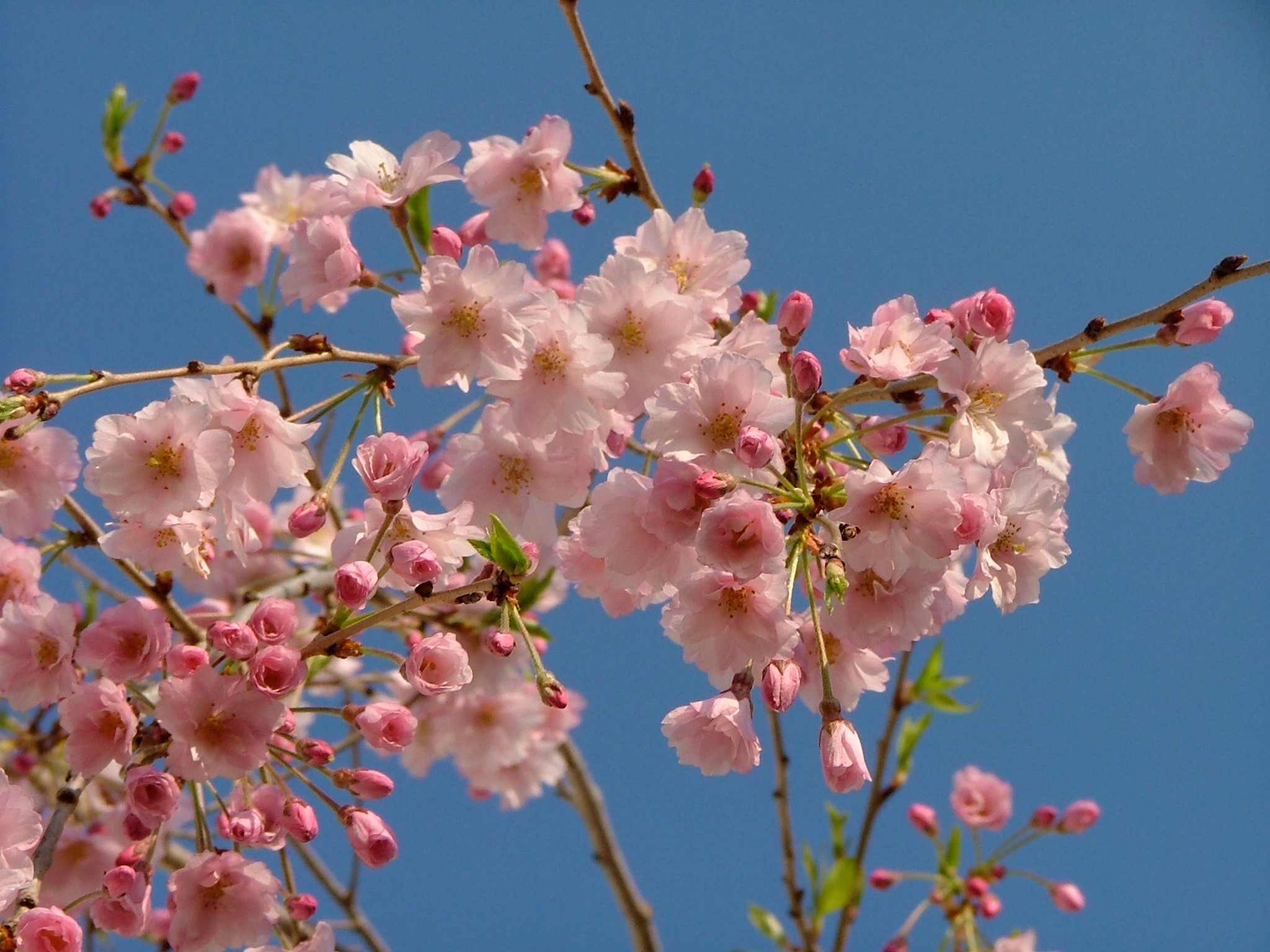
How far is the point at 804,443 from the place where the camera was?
1907mm

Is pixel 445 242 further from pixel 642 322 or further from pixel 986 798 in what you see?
pixel 986 798

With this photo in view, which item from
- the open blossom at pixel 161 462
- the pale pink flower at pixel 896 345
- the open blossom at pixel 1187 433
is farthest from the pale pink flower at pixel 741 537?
the open blossom at pixel 1187 433

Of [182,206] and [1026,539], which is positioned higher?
[182,206]

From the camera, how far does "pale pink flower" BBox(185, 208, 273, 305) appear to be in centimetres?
328

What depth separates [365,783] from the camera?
1.98 metres

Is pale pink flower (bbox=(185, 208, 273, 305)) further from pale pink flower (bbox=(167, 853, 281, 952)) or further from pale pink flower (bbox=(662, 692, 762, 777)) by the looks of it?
pale pink flower (bbox=(662, 692, 762, 777))

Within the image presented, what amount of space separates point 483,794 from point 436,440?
5.16 ft

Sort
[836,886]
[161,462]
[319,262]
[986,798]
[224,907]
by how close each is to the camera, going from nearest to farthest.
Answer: [161,462] → [224,907] → [319,262] → [836,886] → [986,798]

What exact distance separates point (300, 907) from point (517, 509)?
0.89 meters

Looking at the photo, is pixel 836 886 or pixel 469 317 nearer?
pixel 469 317

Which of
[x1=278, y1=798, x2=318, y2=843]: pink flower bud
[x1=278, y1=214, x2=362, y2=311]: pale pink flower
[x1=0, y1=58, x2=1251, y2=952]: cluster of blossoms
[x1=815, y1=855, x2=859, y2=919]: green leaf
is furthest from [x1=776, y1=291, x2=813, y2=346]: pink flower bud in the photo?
[x1=815, y1=855, x2=859, y2=919]: green leaf

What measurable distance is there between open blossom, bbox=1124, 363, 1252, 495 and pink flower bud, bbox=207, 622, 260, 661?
1.75 m

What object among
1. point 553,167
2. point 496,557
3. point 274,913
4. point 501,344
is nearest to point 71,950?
point 274,913

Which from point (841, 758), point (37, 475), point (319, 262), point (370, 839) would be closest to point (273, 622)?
point (370, 839)
